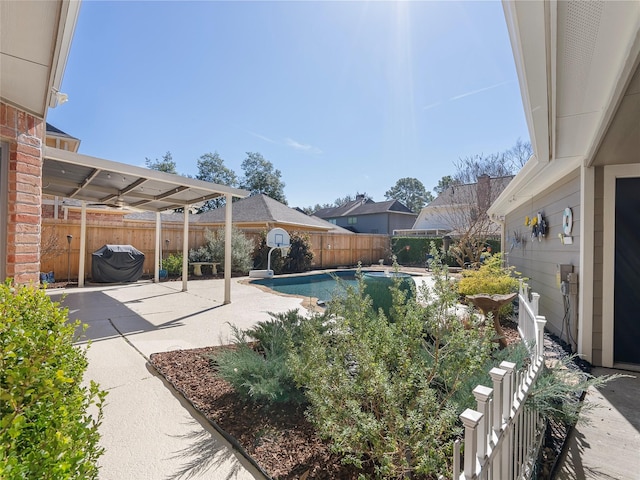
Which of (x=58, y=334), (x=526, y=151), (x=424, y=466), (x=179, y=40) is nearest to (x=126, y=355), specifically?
(x=58, y=334)

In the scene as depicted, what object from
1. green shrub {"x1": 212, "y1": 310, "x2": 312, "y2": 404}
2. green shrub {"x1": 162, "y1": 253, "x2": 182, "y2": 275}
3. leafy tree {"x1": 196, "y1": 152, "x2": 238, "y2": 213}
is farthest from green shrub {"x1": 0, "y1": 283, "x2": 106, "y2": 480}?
leafy tree {"x1": 196, "y1": 152, "x2": 238, "y2": 213}

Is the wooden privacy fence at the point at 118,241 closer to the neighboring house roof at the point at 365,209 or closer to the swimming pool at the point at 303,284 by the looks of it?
the swimming pool at the point at 303,284

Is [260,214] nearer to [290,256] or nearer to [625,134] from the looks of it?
[290,256]

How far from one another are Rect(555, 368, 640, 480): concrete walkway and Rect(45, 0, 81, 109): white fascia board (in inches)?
179

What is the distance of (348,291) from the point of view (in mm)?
2709

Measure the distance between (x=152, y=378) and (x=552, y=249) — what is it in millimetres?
6666

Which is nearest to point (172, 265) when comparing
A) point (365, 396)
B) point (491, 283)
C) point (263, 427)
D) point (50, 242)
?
point (50, 242)

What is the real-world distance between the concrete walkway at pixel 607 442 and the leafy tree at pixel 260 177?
117ft

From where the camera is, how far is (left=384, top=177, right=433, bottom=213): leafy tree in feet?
178

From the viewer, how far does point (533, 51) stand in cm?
210

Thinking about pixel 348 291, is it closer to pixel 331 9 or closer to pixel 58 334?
pixel 58 334

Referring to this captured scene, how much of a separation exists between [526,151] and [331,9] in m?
16.8

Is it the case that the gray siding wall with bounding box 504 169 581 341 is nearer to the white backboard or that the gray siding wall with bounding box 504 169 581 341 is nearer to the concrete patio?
the concrete patio

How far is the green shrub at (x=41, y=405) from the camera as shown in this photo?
86 cm
